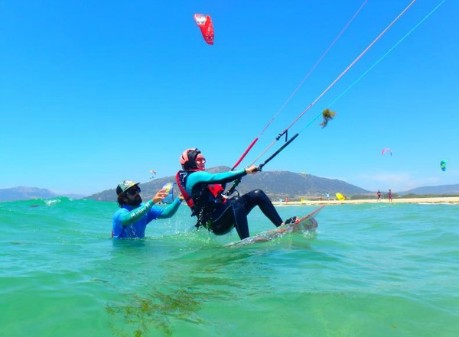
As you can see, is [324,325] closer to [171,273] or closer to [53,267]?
[171,273]

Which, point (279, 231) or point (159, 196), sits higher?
point (159, 196)

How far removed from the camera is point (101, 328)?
3.43 meters

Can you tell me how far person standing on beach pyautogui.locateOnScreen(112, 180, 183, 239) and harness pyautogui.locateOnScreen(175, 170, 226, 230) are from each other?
0.46 m

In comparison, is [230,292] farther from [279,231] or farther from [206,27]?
[206,27]

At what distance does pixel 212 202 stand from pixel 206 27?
767 centimetres

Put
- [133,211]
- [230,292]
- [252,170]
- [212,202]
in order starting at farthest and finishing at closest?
[212,202] → [133,211] → [252,170] → [230,292]

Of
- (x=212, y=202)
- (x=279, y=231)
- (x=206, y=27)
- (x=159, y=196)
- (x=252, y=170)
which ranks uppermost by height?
(x=206, y=27)

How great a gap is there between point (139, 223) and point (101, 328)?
5624 millimetres

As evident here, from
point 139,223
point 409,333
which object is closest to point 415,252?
point 409,333

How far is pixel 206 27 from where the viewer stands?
542 inches

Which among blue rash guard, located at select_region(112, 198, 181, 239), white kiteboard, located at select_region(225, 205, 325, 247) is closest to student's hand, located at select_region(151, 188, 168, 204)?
blue rash guard, located at select_region(112, 198, 181, 239)

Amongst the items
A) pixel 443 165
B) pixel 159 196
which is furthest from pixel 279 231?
pixel 443 165

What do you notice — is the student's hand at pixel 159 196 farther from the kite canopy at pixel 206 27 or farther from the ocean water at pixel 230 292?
the kite canopy at pixel 206 27

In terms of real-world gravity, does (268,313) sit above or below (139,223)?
below
